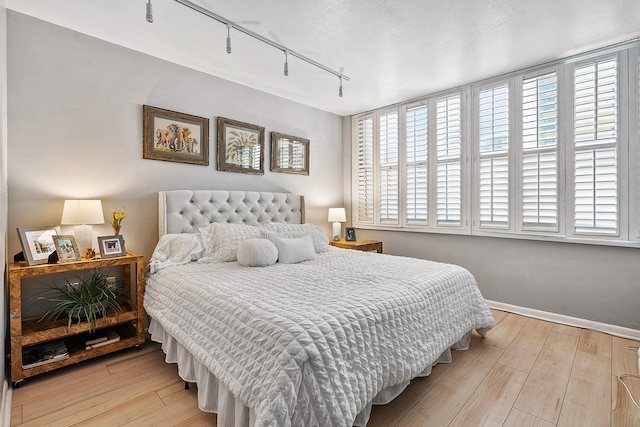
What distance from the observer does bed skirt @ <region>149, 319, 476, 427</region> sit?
1.37m

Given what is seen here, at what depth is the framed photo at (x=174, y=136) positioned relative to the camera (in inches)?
111

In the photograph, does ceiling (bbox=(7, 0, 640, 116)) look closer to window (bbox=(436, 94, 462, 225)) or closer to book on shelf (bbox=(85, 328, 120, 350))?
window (bbox=(436, 94, 462, 225))

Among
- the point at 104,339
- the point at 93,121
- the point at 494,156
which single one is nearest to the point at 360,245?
the point at 494,156

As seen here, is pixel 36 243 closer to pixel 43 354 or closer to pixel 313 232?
pixel 43 354

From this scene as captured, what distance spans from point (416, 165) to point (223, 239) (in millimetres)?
2593

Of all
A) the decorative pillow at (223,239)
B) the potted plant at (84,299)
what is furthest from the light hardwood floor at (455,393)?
the decorative pillow at (223,239)

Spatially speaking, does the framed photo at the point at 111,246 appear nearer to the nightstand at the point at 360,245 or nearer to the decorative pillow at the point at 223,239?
the decorative pillow at the point at 223,239

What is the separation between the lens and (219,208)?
3.19 m

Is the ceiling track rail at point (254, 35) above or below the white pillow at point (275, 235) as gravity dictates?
above

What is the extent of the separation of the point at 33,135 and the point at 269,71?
2060 mm

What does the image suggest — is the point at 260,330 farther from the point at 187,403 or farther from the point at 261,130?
the point at 261,130

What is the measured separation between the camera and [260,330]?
4.53 feet

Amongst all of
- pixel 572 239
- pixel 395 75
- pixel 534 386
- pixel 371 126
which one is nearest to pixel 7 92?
pixel 395 75

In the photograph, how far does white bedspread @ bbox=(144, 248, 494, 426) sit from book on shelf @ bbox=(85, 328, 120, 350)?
36 cm
